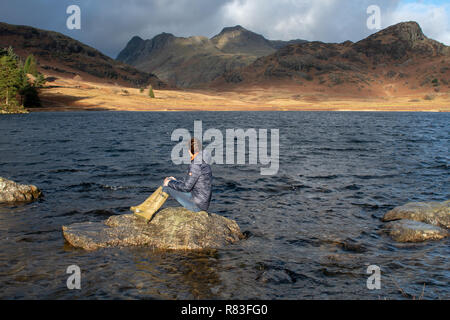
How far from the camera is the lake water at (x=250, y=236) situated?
793 centimetres

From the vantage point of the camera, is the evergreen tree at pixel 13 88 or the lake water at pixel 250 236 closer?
the lake water at pixel 250 236

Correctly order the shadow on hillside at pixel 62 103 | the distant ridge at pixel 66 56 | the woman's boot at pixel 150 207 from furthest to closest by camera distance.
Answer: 1. the distant ridge at pixel 66 56
2. the shadow on hillside at pixel 62 103
3. the woman's boot at pixel 150 207

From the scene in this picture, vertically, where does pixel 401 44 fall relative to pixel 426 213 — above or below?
above

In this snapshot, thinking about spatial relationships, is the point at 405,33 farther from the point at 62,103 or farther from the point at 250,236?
the point at 250,236

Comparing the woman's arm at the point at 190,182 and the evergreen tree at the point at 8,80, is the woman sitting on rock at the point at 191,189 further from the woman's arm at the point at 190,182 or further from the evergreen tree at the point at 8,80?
the evergreen tree at the point at 8,80

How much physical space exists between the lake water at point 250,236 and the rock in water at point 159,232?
1.03ft

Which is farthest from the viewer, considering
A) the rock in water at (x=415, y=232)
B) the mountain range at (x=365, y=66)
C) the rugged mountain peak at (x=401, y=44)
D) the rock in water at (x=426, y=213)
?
the rugged mountain peak at (x=401, y=44)

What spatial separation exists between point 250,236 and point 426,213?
242 inches

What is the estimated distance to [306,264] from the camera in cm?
921

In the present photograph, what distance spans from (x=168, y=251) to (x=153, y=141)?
27678 millimetres

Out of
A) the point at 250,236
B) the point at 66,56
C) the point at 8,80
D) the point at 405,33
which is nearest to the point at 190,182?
the point at 250,236

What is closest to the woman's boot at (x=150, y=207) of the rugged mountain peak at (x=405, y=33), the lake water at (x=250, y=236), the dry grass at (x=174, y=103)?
the lake water at (x=250, y=236)

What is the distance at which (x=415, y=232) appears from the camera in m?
11.0
